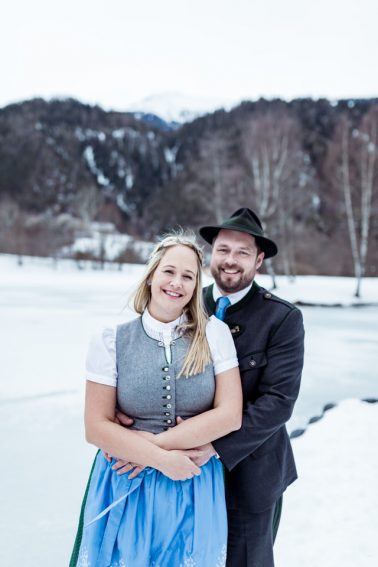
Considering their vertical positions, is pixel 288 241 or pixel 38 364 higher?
pixel 288 241

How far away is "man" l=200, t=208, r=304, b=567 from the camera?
1.48 m

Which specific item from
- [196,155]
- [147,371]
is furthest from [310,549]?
[196,155]

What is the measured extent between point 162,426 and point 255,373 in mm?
365

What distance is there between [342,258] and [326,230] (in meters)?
10.1

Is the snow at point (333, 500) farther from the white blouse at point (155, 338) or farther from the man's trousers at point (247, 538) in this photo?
the white blouse at point (155, 338)

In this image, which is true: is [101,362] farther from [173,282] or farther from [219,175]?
[219,175]

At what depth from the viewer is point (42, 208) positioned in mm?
56062

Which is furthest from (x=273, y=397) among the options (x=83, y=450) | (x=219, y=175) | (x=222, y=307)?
(x=219, y=175)

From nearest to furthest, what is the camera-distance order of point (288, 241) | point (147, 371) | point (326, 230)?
point (147, 371)
point (288, 241)
point (326, 230)

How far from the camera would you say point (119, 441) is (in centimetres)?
131

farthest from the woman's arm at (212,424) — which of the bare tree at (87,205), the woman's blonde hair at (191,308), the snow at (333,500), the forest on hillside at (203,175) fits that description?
the bare tree at (87,205)

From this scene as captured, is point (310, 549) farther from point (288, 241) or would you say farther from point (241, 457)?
point (288, 241)

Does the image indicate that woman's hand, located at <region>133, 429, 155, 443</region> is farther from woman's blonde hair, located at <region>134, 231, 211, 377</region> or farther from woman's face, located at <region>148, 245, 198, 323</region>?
woman's face, located at <region>148, 245, 198, 323</region>

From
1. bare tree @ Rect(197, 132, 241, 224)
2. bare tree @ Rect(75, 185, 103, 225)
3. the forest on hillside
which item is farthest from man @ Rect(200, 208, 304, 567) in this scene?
bare tree @ Rect(75, 185, 103, 225)
